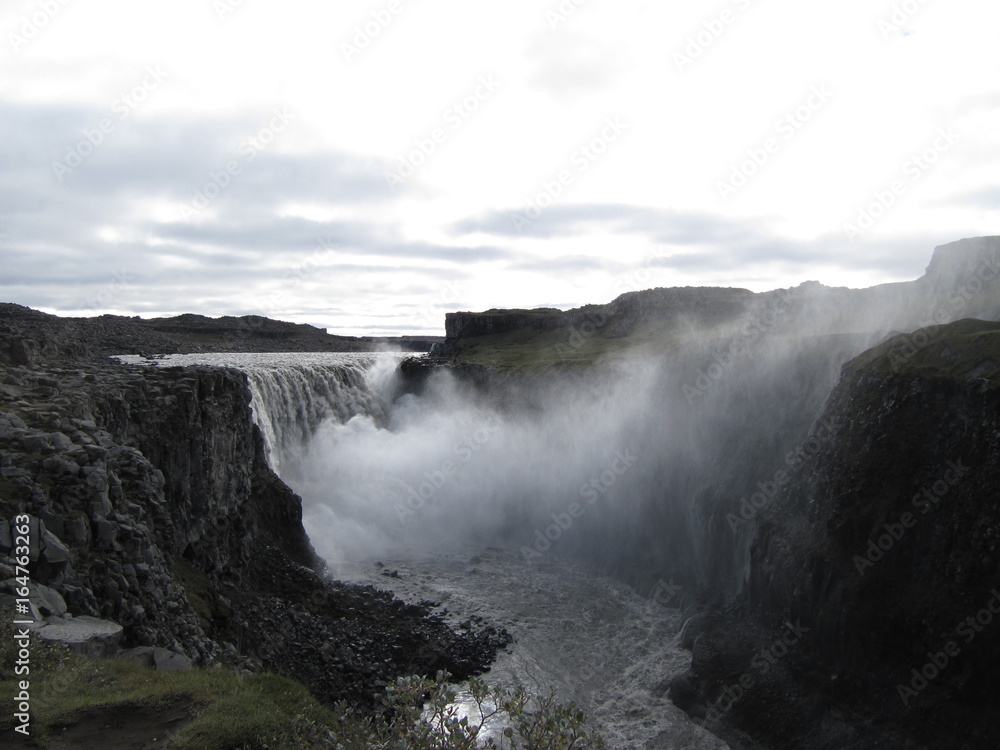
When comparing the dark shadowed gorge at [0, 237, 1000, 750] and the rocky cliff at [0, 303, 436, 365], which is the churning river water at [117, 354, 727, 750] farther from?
the rocky cliff at [0, 303, 436, 365]

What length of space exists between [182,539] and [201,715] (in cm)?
1363

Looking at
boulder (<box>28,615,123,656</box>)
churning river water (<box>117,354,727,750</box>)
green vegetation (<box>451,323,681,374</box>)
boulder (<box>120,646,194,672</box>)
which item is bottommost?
churning river water (<box>117,354,727,750</box>)

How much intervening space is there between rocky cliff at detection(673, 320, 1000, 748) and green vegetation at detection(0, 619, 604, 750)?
1428 centimetres

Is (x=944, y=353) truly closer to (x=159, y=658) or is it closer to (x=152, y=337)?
(x=159, y=658)

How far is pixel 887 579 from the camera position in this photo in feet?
67.6

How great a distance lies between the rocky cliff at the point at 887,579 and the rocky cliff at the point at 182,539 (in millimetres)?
10808

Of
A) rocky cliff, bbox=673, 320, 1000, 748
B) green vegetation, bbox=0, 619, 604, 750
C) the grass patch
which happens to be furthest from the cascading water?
the grass patch

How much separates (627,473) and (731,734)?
20.9 meters

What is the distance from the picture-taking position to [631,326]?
275 feet

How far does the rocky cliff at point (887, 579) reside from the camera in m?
18.4

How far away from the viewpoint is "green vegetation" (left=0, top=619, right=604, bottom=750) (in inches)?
340

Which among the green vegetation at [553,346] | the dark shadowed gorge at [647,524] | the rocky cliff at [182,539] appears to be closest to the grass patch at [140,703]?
the dark shadowed gorge at [647,524]

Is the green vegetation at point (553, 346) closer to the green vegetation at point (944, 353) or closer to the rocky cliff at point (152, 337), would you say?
the green vegetation at point (944, 353)

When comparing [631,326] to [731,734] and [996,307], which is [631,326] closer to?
[996,307]
